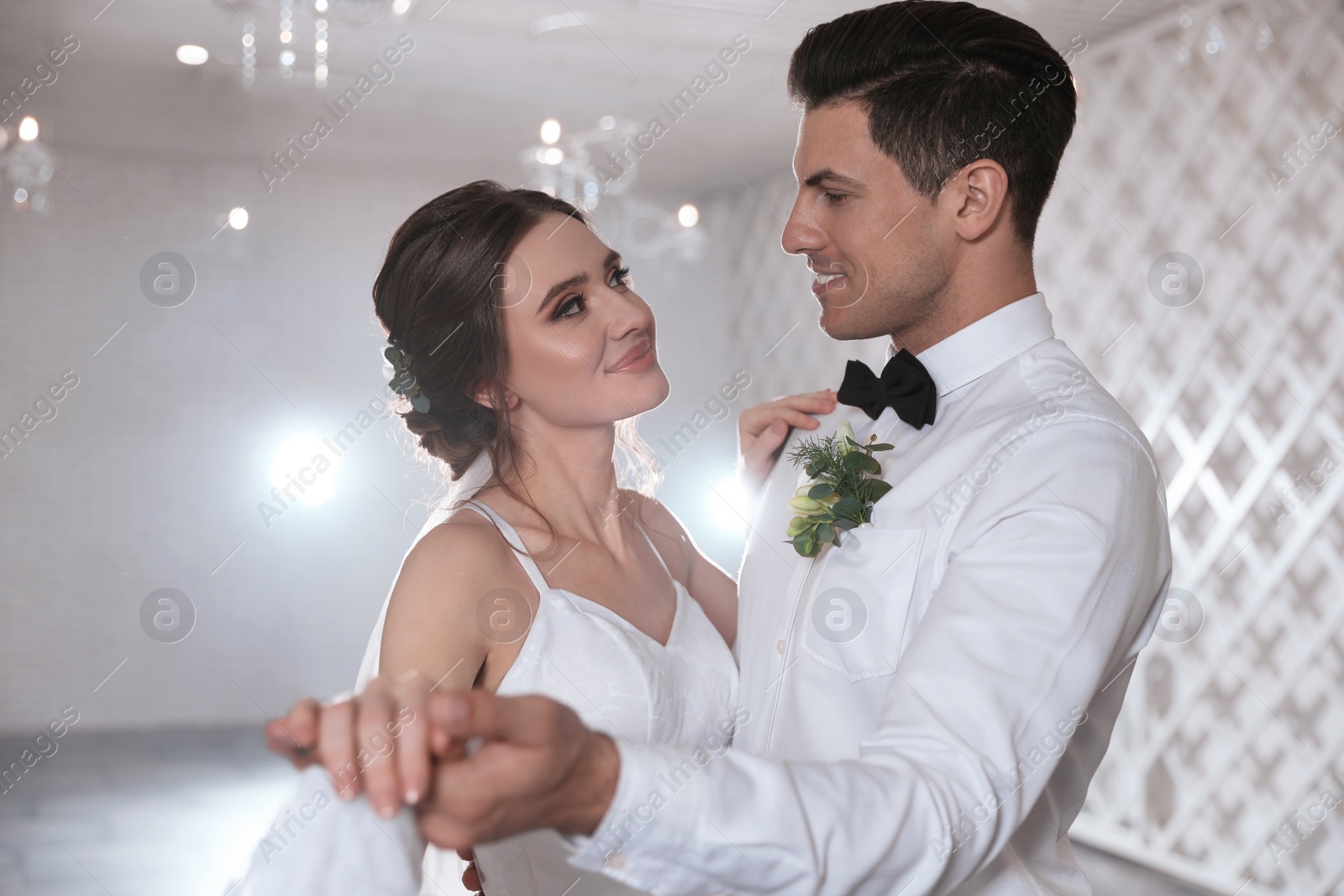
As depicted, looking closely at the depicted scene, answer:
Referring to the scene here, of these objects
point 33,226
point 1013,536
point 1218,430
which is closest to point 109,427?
point 33,226

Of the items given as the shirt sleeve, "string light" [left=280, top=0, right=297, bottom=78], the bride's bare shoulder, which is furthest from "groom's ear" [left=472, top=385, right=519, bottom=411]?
"string light" [left=280, top=0, right=297, bottom=78]

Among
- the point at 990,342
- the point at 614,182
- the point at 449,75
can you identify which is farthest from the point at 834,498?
the point at 449,75

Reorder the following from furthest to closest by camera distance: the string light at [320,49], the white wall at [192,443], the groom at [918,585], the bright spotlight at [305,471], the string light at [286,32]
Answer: the bright spotlight at [305,471] → the white wall at [192,443] → the string light at [286,32] → the string light at [320,49] → the groom at [918,585]

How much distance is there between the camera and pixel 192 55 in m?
4.34

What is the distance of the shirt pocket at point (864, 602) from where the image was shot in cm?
122

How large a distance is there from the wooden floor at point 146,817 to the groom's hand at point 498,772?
11.0 feet

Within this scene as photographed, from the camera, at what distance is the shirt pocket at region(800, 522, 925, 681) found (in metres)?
1.22

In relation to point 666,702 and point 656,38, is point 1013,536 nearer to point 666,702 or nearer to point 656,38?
point 666,702

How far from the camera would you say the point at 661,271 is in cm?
702

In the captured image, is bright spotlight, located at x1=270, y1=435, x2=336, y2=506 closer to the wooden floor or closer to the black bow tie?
the wooden floor

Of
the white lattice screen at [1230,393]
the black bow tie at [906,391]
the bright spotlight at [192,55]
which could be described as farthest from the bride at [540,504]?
the bright spotlight at [192,55]

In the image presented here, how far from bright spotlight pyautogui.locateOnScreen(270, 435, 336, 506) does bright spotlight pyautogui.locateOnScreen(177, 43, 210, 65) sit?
7.17ft

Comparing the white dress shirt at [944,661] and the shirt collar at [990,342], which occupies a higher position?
the shirt collar at [990,342]

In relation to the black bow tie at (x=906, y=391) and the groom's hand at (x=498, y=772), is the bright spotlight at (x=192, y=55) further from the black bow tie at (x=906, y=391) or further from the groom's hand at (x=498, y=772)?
the groom's hand at (x=498, y=772)
